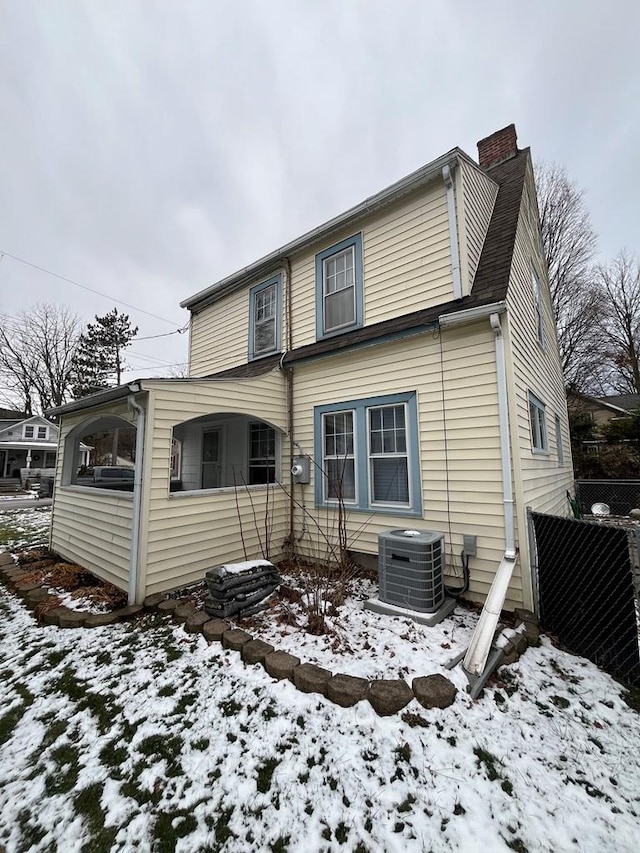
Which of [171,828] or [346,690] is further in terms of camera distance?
[346,690]

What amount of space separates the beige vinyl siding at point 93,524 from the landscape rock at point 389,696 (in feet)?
11.6

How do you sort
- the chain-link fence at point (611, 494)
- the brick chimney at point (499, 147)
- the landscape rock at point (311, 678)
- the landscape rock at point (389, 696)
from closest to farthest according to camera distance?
the landscape rock at point (389, 696) → the landscape rock at point (311, 678) → the brick chimney at point (499, 147) → the chain-link fence at point (611, 494)

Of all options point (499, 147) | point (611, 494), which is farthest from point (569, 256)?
point (611, 494)

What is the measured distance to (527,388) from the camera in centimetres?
508

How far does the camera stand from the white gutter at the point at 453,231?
4.73 meters

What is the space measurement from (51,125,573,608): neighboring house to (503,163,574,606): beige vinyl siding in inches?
1.9

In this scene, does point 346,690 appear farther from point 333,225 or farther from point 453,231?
point 333,225

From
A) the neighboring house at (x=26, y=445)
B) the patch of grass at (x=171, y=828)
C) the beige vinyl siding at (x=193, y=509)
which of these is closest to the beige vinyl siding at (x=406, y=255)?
the beige vinyl siding at (x=193, y=509)

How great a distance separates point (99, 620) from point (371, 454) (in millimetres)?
4141

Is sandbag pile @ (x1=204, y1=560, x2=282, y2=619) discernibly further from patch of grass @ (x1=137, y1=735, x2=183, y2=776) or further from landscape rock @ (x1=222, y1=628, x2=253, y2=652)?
patch of grass @ (x1=137, y1=735, x2=183, y2=776)

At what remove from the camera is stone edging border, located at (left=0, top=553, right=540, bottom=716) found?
258 cm

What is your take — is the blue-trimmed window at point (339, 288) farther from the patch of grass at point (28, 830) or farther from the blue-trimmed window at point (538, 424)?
the patch of grass at point (28, 830)

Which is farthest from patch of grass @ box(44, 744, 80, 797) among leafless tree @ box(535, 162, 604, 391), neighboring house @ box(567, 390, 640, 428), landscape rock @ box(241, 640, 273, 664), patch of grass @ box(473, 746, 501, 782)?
neighboring house @ box(567, 390, 640, 428)

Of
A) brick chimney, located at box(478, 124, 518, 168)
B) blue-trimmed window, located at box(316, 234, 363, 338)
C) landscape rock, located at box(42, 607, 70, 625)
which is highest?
brick chimney, located at box(478, 124, 518, 168)
